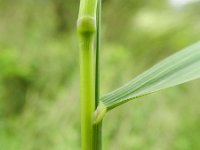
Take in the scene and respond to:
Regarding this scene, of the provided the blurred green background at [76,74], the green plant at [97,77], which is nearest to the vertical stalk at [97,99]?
the green plant at [97,77]

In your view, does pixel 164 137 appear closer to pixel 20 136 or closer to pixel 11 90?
pixel 20 136

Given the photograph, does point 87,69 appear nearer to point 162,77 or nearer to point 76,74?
point 162,77

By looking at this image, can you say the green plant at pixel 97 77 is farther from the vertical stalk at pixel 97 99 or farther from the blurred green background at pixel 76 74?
the blurred green background at pixel 76 74

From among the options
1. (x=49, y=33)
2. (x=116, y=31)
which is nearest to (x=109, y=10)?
(x=116, y=31)

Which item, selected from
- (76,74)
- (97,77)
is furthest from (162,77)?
(76,74)

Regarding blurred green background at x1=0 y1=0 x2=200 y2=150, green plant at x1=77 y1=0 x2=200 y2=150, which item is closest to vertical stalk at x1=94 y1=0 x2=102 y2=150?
green plant at x1=77 y1=0 x2=200 y2=150
